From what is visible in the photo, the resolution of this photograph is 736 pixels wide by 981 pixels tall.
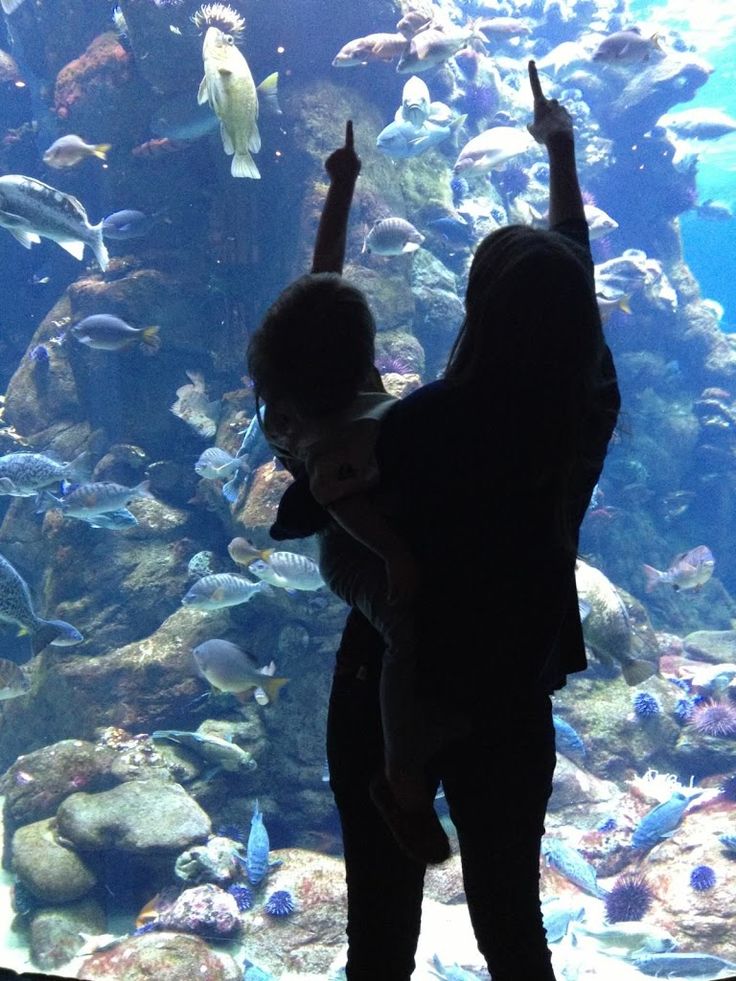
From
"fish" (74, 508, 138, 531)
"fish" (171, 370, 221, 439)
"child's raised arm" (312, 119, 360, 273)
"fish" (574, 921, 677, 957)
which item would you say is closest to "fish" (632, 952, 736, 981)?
"fish" (574, 921, 677, 957)

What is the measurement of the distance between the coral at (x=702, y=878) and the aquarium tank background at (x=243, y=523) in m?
0.03

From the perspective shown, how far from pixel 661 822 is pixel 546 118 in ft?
18.9

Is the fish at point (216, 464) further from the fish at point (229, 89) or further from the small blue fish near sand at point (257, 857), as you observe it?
the small blue fish near sand at point (257, 857)

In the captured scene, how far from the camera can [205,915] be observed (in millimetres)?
4871

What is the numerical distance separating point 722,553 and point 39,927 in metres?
15.0

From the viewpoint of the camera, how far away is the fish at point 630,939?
445 centimetres

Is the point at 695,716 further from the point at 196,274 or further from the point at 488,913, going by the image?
the point at 196,274

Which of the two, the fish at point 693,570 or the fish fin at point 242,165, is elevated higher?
the fish fin at point 242,165

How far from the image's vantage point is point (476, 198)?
40.8ft

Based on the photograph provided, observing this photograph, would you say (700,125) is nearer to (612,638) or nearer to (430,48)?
(430,48)

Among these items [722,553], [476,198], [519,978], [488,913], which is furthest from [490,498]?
[722,553]

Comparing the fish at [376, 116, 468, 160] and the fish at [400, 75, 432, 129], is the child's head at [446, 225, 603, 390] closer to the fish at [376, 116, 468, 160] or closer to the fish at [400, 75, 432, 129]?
the fish at [376, 116, 468, 160]

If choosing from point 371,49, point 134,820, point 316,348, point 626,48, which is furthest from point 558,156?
point 626,48

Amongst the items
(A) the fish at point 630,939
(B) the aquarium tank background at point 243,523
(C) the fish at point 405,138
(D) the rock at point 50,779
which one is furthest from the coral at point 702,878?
(C) the fish at point 405,138
